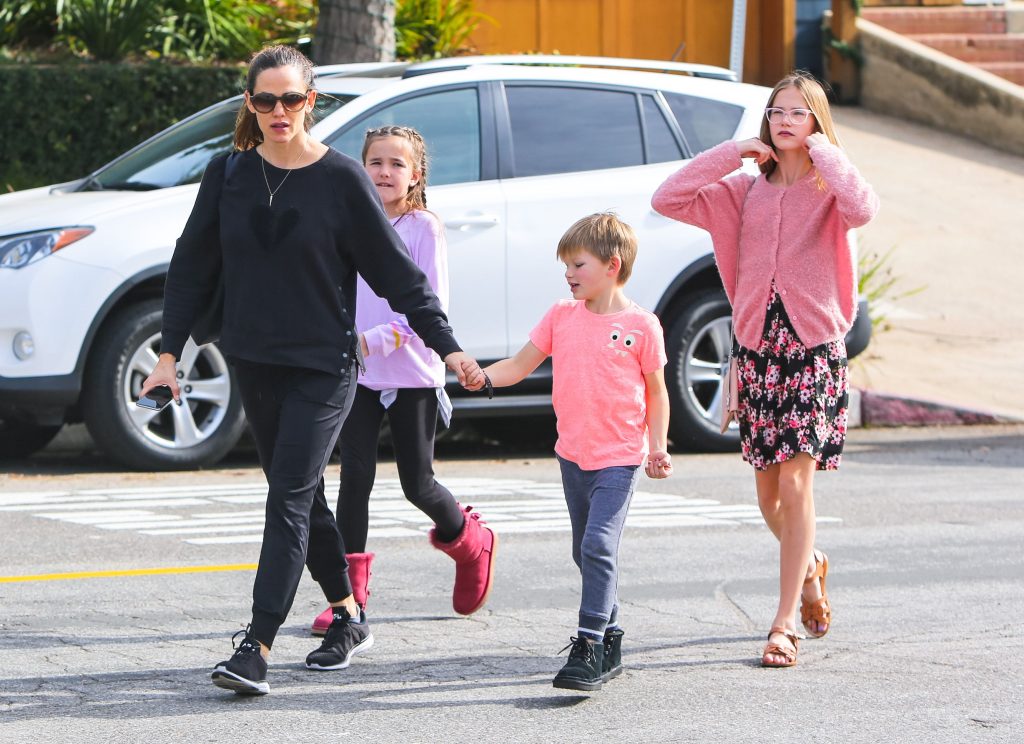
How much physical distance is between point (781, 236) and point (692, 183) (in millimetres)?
323

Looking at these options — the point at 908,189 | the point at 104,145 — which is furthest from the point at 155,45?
the point at 908,189

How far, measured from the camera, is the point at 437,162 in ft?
29.1

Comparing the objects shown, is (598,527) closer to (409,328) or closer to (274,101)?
(409,328)

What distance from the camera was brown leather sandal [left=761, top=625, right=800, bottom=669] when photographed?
5172 millimetres

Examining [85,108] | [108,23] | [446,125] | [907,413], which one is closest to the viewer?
[446,125]

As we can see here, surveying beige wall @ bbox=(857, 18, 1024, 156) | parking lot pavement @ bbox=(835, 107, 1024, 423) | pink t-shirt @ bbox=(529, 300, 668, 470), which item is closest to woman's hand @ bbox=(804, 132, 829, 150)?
pink t-shirt @ bbox=(529, 300, 668, 470)

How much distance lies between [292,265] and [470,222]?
4.01m

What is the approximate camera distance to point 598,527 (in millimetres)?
4867

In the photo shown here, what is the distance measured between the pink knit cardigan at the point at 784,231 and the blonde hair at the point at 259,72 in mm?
1177

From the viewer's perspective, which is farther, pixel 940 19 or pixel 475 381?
pixel 940 19

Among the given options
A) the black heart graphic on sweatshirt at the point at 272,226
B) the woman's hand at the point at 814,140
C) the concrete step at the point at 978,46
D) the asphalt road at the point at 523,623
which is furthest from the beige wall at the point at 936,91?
the black heart graphic on sweatshirt at the point at 272,226

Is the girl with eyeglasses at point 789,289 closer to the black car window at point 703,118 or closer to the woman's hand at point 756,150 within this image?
the woman's hand at point 756,150

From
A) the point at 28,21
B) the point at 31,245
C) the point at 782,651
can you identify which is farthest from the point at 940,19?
the point at 782,651

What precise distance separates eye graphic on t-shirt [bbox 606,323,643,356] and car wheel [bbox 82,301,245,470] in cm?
391
